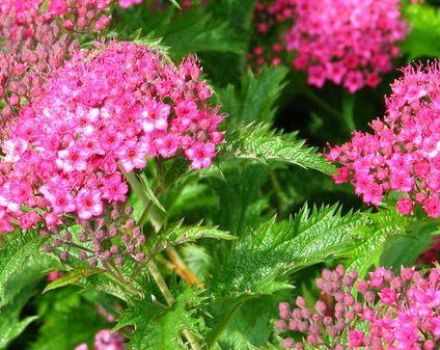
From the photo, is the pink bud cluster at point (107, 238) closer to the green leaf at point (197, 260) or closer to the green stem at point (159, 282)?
the green stem at point (159, 282)

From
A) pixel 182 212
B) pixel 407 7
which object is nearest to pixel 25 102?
pixel 182 212

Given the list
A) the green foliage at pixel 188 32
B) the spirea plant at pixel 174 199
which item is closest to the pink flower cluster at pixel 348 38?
the green foliage at pixel 188 32

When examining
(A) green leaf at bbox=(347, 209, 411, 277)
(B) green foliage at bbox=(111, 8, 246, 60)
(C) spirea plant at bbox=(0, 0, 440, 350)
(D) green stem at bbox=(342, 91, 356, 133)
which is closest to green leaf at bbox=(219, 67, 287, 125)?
(C) spirea plant at bbox=(0, 0, 440, 350)

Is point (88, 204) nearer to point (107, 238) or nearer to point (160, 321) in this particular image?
point (107, 238)

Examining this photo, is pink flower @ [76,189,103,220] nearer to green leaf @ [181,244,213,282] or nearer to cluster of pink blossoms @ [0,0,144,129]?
cluster of pink blossoms @ [0,0,144,129]

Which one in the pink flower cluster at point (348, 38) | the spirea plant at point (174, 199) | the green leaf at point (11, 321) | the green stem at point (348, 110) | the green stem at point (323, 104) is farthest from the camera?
the green stem at point (323, 104)

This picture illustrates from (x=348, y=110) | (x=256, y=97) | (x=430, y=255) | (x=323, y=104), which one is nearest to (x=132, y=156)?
(x=256, y=97)
